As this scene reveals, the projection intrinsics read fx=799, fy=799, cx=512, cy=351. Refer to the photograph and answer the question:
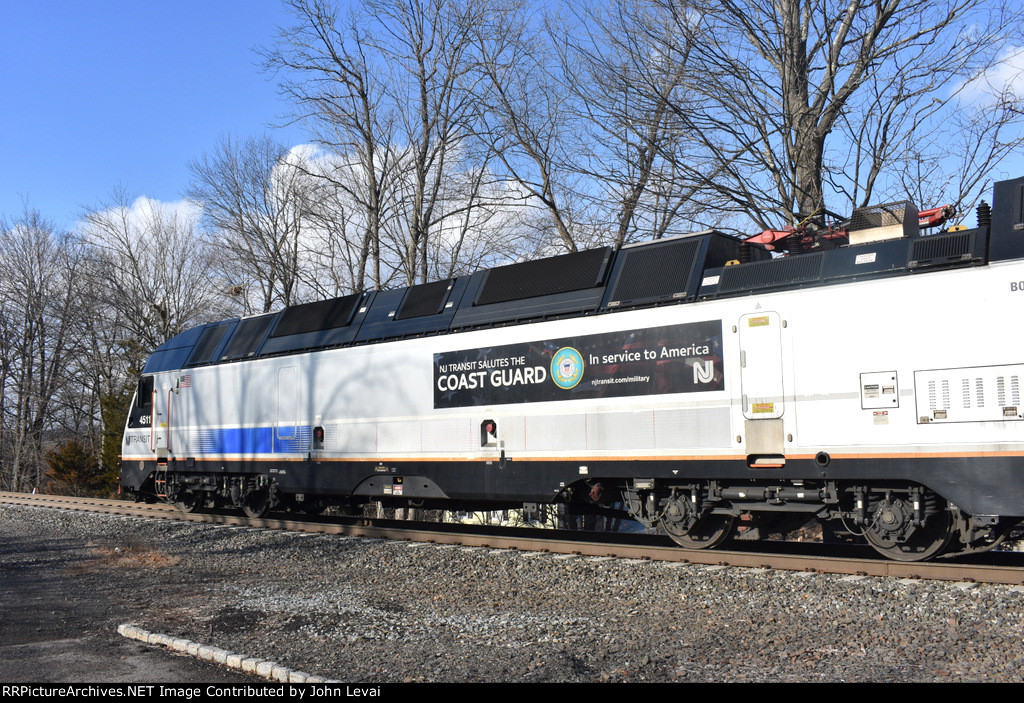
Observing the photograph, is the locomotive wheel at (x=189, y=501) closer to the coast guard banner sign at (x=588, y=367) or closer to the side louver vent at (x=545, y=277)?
the coast guard banner sign at (x=588, y=367)

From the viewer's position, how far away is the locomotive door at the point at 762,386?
909 centimetres

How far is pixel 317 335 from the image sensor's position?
575 inches

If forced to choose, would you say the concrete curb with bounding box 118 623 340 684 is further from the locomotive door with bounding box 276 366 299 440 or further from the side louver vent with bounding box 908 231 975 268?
the locomotive door with bounding box 276 366 299 440

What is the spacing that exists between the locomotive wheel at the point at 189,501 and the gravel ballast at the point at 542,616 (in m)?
5.68

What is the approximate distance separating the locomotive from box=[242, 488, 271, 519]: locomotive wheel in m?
0.91

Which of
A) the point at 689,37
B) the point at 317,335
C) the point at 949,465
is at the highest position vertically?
the point at 689,37

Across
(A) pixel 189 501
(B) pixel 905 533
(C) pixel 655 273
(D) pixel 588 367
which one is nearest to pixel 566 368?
(D) pixel 588 367

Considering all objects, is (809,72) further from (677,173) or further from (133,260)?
(133,260)

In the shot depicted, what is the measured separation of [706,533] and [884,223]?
14.5 ft

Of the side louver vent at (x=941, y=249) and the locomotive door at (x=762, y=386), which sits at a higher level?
the side louver vent at (x=941, y=249)

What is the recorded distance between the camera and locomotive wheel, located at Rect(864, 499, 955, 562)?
28.2 feet

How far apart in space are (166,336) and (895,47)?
35.0 m

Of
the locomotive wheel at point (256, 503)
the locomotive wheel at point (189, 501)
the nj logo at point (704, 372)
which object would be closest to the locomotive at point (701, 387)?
the nj logo at point (704, 372)
